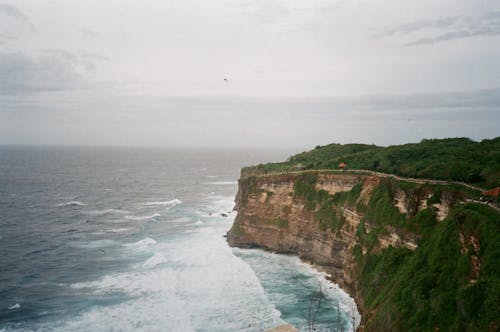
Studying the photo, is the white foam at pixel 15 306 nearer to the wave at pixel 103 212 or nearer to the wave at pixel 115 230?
the wave at pixel 115 230

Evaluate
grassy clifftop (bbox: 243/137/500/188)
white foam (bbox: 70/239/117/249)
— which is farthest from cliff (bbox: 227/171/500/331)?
white foam (bbox: 70/239/117/249)

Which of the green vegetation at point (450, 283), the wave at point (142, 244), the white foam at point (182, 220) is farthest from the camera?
the white foam at point (182, 220)

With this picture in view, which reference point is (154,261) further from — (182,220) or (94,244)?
(182,220)

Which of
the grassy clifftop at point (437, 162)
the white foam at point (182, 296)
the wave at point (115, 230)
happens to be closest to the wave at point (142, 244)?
the white foam at point (182, 296)

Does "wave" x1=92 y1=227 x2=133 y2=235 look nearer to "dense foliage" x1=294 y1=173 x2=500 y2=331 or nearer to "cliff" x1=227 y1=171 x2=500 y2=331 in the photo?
"cliff" x1=227 y1=171 x2=500 y2=331

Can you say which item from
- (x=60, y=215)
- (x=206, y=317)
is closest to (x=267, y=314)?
(x=206, y=317)
